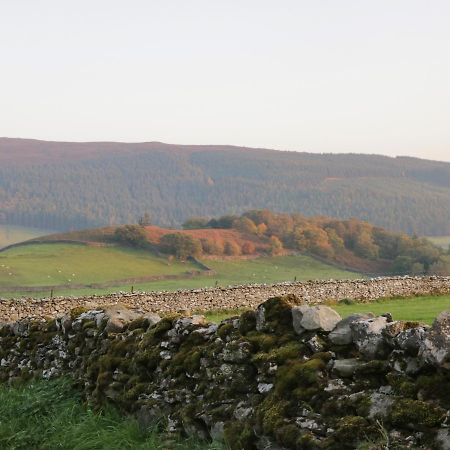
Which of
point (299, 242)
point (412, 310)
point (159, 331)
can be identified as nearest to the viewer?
point (159, 331)

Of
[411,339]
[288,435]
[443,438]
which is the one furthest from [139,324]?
[443,438]

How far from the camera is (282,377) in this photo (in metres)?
6.23

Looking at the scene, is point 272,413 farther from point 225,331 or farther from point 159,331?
point 159,331

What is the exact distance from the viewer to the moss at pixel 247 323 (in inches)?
286

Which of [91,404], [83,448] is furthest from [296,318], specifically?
[91,404]

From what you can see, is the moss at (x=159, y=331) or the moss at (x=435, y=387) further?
the moss at (x=159, y=331)

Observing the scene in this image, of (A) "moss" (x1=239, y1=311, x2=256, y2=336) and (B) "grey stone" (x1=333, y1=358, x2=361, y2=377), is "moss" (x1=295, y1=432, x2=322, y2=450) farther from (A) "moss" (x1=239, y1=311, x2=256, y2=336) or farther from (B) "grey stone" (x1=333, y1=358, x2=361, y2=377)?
(A) "moss" (x1=239, y1=311, x2=256, y2=336)

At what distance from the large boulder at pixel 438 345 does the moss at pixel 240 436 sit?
1.75 metres

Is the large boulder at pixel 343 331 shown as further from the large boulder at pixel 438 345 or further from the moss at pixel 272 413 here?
the large boulder at pixel 438 345

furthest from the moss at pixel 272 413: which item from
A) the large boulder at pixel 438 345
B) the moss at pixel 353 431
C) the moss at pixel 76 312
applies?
the moss at pixel 76 312

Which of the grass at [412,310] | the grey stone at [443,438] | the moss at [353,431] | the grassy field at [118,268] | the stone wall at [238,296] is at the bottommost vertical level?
the grassy field at [118,268]

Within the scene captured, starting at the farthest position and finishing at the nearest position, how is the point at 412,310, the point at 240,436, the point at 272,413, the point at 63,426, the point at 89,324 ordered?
the point at 412,310 → the point at 89,324 → the point at 63,426 → the point at 240,436 → the point at 272,413

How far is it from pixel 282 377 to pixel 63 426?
3.06 metres

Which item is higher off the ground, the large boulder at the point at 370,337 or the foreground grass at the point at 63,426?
the large boulder at the point at 370,337
